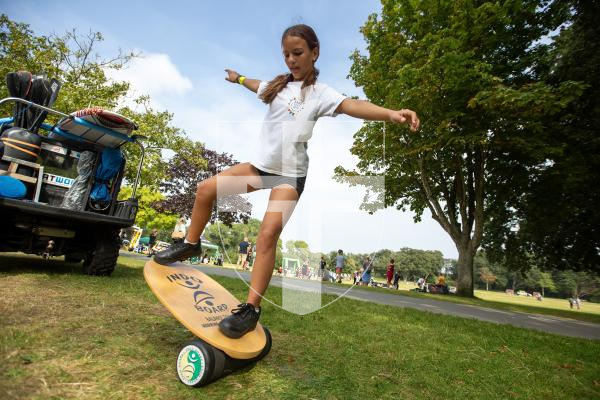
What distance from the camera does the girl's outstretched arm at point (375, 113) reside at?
90.5 inches

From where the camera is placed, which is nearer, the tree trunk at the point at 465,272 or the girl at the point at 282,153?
the girl at the point at 282,153

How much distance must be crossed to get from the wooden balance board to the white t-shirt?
110cm

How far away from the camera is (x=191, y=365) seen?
1966 millimetres

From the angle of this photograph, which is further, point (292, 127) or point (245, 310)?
point (292, 127)

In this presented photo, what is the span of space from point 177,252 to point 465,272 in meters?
17.0

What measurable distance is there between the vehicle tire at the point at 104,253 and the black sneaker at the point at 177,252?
3.72m

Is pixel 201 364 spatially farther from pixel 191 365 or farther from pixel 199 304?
pixel 199 304

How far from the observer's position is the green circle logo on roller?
6.30 feet

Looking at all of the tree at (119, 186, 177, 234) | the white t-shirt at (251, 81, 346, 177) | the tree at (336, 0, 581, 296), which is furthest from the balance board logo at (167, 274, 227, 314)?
the tree at (119, 186, 177, 234)

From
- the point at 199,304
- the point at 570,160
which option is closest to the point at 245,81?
the point at 199,304

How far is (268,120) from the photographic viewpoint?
2.58m

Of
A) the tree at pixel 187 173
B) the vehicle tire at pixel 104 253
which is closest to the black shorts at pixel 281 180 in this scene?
the vehicle tire at pixel 104 253

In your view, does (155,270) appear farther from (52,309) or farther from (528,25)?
(528,25)

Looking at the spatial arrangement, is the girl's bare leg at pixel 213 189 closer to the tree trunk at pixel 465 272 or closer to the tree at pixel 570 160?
the tree at pixel 570 160
